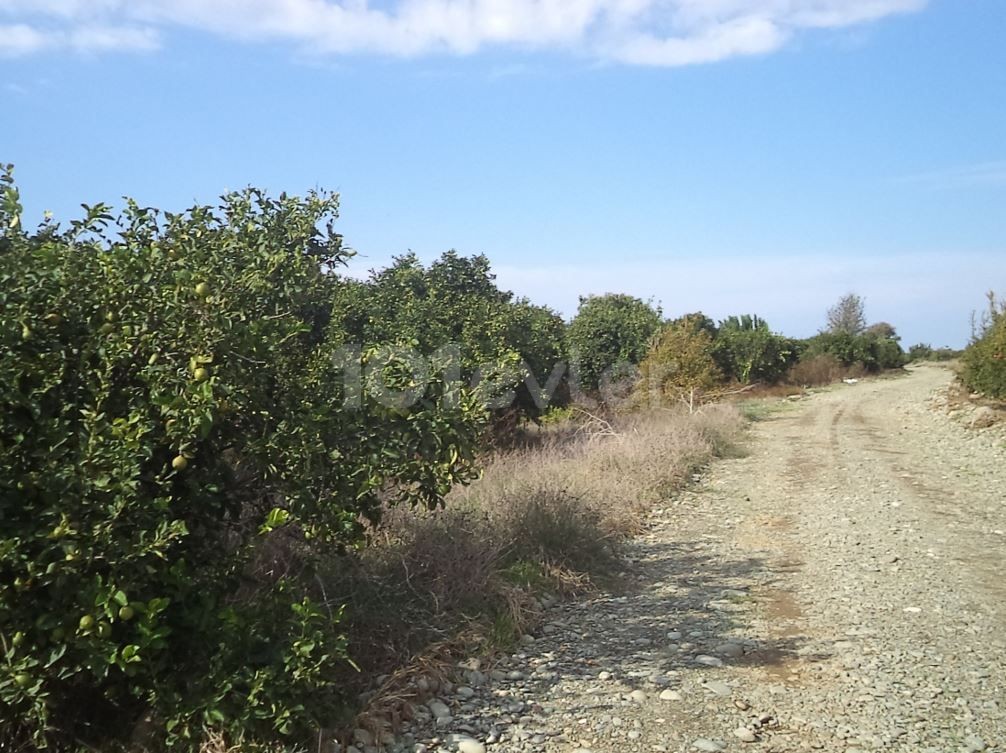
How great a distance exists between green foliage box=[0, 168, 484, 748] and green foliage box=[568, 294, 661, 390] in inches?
694

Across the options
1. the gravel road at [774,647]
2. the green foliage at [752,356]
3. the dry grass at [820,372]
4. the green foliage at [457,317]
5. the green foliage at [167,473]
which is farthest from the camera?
the dry grass at [820,372]

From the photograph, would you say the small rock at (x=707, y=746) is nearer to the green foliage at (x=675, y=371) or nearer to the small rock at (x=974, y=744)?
the small rock at (x=974, y=744)

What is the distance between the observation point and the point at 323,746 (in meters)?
3.75

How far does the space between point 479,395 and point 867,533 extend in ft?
18.4

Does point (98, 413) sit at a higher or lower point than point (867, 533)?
higher

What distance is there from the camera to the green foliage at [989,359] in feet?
60.9

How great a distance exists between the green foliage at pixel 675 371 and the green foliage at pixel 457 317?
346 cm

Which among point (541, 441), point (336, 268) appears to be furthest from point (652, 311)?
point (336, 268)

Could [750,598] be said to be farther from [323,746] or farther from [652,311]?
[652,311]

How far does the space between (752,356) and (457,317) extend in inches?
1055

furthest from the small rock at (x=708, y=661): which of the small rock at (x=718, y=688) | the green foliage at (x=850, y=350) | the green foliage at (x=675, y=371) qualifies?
the green foliage at (x=850, y=350)

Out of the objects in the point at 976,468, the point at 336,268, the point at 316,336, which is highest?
the point at 336,268

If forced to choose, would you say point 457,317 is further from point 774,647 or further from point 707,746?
point 707,746

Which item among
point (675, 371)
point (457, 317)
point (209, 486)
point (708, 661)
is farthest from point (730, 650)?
point (675, 371)
